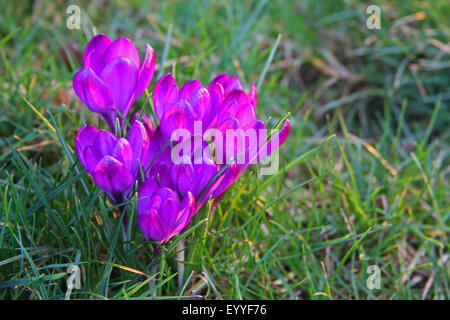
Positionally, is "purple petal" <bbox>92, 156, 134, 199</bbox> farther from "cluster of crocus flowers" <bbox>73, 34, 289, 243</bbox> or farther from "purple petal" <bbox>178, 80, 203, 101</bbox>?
"purple petal" <bbox>178, 80, 203, 101</bbox>

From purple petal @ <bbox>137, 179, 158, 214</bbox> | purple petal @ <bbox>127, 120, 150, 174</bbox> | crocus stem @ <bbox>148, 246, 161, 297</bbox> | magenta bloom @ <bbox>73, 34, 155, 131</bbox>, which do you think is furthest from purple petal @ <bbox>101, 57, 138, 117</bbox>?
crocus stem @ <bbox>148, 246, 161, 297</bbox>

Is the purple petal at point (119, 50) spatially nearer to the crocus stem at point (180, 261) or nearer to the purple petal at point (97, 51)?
the purple petal at point (97, 51)

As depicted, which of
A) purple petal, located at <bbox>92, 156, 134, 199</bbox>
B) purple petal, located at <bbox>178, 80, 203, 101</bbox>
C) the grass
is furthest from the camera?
the grass

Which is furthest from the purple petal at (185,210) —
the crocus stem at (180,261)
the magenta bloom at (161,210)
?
the crocus stem at (180,261)

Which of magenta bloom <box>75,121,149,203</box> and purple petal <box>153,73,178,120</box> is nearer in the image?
magenta bloom <box>75,121,149,203</box>

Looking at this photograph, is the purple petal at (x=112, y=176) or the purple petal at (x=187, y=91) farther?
the purple petal at (x=187, y=91)

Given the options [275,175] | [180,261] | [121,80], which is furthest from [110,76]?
[275,175]

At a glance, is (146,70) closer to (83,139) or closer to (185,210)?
(83,139)
